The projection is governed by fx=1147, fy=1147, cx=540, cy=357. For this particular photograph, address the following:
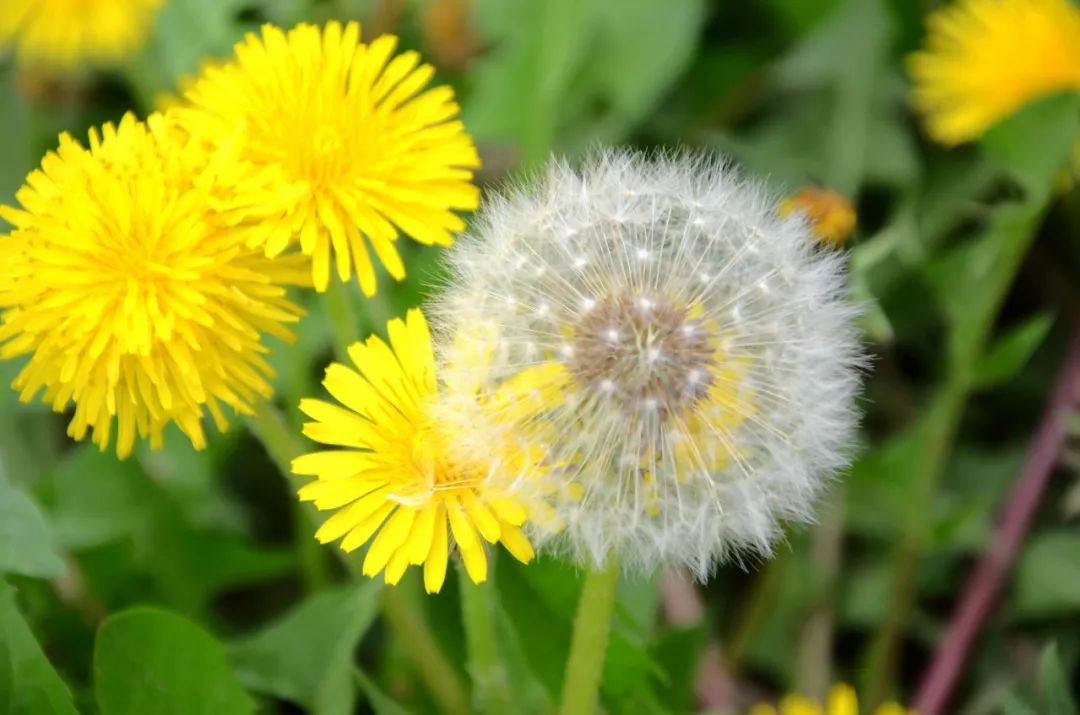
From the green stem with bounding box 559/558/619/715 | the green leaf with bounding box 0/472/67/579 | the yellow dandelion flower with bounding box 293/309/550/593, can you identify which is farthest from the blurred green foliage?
the yellow dandelion flower with bounding box 293/309/550/593

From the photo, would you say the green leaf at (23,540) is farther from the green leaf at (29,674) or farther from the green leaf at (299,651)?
the green leaf at (299,651)

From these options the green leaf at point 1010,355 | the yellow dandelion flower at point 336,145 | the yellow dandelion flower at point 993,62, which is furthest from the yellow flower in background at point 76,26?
the green leaf at point 1010,355

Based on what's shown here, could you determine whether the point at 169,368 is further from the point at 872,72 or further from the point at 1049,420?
the point at 872,72

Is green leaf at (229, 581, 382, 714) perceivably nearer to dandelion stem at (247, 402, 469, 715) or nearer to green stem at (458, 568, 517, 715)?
dandelion stem at (247, 402, 469, 715)

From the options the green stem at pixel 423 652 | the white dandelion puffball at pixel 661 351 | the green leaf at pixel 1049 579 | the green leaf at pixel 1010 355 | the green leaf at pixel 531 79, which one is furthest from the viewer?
the green leaf at pixel 531 79

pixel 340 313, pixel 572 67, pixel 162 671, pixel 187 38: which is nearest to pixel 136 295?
pixel 340 313

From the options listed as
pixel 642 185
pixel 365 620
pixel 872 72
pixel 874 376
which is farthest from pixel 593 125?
pixel 365 620
